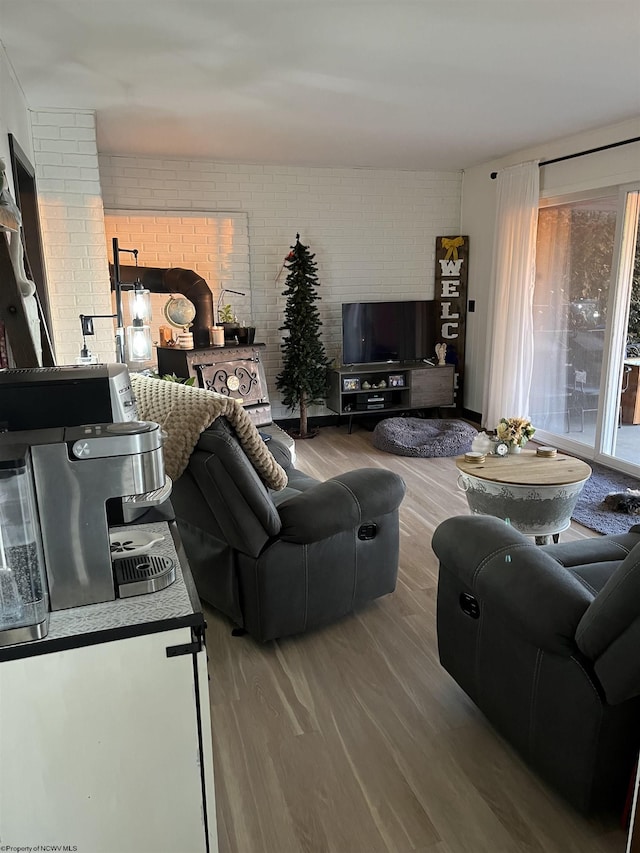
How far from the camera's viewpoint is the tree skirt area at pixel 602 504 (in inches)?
139

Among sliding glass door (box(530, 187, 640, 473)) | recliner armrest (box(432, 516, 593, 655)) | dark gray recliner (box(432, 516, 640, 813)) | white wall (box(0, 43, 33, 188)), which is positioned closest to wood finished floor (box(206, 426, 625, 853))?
dark gray recliner (box(432, 516, 640, 813))

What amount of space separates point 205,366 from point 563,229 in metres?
3.16

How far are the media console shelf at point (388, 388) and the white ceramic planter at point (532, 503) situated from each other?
2.72m

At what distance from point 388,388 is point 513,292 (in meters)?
1.41

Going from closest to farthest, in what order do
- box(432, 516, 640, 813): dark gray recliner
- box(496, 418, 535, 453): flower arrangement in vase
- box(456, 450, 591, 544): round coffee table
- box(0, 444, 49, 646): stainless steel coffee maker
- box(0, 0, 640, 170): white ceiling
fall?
box(0, 444, 49, 646): stainless steel coffee maker → box(432, 516, 640, 813): dark gray recliner → box(0, 0, 640, 170): white ceiling → box(456, 450, 591, 544): round coffee table → box(496, 418, 535, 453): flower arrangement in vase

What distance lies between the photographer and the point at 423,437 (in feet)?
17.5

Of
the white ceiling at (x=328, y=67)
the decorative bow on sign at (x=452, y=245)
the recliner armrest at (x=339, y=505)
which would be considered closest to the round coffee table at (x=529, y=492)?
the recliner armrest at (x=339, y=505)

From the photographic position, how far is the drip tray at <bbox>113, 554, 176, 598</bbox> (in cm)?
124

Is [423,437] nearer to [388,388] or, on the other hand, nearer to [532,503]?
[388,388]

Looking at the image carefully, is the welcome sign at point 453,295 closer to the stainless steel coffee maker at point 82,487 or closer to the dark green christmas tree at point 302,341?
the dark green christmas tree at point 302,341

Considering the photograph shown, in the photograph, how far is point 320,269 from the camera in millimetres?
5867

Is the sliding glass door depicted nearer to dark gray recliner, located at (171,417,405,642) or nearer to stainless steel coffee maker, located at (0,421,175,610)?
dark gray recliner, located at (171,417,405,642)

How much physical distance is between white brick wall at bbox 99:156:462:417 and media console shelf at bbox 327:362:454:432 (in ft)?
1.39

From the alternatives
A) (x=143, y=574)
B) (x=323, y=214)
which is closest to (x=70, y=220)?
(x=323, y=214)
